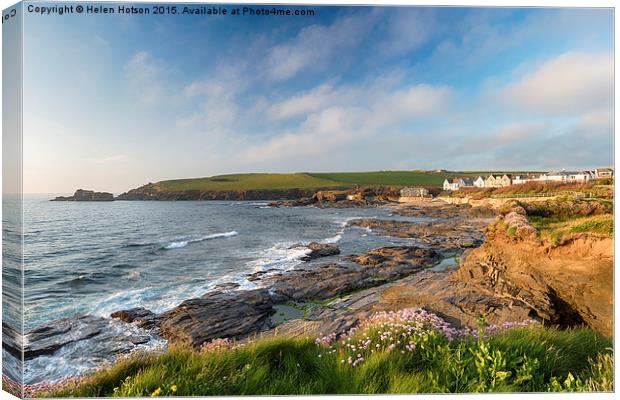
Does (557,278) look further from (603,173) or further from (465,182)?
(465,182)

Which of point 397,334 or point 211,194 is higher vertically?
point 211,194

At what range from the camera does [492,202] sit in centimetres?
522

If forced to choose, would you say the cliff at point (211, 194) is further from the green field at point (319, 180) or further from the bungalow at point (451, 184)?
the bungalow at point (451, 184)

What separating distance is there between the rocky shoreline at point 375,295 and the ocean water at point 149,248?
0.49 ft

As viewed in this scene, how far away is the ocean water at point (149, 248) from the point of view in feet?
13.3

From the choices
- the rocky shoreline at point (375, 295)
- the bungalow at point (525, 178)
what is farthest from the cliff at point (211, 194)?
the bungalow at point (525, 178)

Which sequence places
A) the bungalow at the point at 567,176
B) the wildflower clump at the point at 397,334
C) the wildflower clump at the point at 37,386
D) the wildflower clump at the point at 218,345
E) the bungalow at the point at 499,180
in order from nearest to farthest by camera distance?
the wildflower clump at the point at 397,334, the wildflower clump at the point at 37,386, the wildflower clump at the point at 218,345, the bungalow at the point at 567,176, the bungalow at the point at 499,180

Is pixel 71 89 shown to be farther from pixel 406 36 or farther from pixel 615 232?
pixel 615 232

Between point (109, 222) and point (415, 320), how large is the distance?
3.81 meters

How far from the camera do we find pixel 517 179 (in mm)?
5016

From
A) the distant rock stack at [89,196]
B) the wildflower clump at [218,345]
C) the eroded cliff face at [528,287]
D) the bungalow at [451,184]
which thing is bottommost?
the wildflower clump at [218,345]

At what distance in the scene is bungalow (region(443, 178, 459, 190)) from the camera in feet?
16.7

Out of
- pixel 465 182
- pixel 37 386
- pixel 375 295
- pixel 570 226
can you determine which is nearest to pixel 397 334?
pixel 375 295

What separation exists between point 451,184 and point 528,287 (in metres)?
1.64
